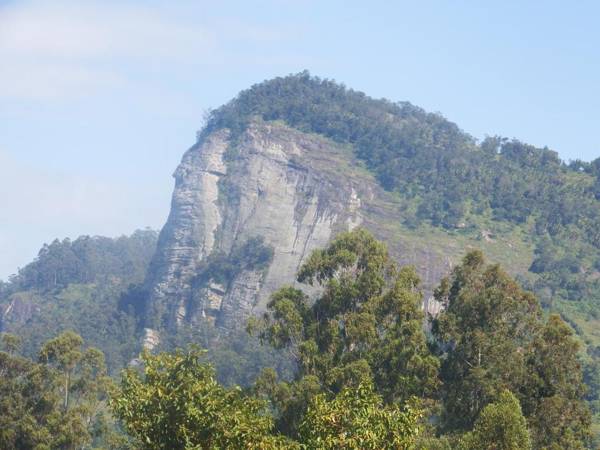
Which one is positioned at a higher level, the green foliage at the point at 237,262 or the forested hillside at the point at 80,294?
the green foliage at the point at 237,262

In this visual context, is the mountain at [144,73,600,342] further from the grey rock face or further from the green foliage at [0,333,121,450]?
the green foliage at [0,333,121,450]

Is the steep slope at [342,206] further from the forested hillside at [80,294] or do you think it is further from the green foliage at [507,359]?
the green foliage at [507,359]

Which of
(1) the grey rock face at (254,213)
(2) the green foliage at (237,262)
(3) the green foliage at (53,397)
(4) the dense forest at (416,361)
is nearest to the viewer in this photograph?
(4) the dense forest at (416,361)

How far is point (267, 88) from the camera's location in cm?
17462

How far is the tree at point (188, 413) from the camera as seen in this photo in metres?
22.4

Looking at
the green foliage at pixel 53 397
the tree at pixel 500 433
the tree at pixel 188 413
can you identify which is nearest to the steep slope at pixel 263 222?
Result: the green foliage at pixel 53 397

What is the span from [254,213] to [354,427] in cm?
12656

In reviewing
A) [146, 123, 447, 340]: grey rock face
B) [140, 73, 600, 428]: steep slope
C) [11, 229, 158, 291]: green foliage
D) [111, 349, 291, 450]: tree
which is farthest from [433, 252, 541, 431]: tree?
[11, 229, 158, 291]: green foliage

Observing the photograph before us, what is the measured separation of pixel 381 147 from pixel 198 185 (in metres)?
27.8

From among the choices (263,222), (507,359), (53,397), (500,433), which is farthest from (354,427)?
(263,222)

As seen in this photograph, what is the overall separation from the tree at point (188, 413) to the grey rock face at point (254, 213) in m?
101

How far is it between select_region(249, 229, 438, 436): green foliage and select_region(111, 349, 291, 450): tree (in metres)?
11.5

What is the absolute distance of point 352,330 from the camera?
1550 inches

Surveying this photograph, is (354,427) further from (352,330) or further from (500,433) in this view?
(352,330)
